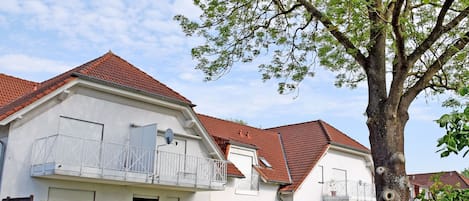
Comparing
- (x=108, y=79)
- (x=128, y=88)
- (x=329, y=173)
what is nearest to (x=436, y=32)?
(x=128, y=88)

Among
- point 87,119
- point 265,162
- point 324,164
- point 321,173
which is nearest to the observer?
point 87,119

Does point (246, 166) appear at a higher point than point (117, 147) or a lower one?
lower

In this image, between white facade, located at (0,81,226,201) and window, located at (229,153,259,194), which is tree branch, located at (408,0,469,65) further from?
window, located at (229,153,259,194)

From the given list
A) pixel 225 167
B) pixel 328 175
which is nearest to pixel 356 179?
pixel 328 175

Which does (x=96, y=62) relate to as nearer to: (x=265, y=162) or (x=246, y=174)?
(x=246, y=174)

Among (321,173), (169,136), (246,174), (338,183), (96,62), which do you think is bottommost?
(338,183)

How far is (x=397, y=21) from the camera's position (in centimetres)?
946

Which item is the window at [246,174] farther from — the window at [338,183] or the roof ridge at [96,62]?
the roof ridge at [96,62]

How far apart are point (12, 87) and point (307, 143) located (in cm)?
1559

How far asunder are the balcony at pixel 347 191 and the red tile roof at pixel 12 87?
1546 centimetres

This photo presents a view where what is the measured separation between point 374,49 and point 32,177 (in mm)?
10442

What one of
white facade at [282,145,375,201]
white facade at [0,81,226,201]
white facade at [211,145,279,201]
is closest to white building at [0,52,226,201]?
white facade at [0,81,226,201]

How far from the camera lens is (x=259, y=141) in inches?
1047

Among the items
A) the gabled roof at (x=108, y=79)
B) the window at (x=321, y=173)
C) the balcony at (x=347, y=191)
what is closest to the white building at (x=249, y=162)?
the window at (x=321, y=173)
